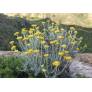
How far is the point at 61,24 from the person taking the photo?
3.46m

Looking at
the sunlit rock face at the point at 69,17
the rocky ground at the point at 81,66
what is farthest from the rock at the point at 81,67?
the sunlit rock face at the point at 69,17

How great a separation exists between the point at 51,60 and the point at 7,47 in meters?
0.51

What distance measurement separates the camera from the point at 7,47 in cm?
340

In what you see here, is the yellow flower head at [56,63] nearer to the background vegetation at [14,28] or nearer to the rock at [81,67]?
the rock at [81,67]

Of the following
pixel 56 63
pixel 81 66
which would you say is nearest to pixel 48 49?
pixel 56 63

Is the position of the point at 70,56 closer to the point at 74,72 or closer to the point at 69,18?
the point at 74,72

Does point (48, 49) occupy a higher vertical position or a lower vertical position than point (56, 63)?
higher

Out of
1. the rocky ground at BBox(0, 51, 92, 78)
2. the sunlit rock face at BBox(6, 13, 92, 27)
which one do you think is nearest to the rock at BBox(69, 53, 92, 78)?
the rocky ground at BBox(0, 51, 92, 78)

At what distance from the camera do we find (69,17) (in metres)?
3.44

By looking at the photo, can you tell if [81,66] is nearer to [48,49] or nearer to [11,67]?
[48,49]

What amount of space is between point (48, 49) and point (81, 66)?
0.41m
